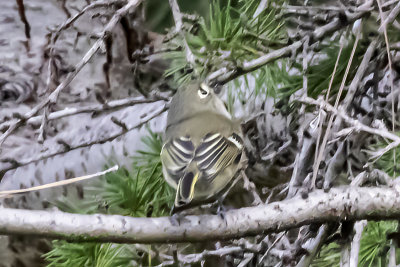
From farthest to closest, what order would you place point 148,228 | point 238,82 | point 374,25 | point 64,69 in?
1. point 64,69
2. point 238,82
3. point 374,25
4. point 148,228

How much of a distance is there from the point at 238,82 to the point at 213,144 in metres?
0.23

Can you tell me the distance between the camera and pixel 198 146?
20.7 inches

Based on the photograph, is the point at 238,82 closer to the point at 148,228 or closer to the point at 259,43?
the point at 259,43

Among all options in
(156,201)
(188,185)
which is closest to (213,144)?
(188,185)

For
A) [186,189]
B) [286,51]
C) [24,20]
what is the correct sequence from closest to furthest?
[186,189] < [286,51] < [24,20]

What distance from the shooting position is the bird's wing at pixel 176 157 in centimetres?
51

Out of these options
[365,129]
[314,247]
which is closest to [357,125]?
[365,129]

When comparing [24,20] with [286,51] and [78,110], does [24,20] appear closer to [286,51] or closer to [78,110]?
[78,110]

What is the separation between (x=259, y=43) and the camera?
70cm

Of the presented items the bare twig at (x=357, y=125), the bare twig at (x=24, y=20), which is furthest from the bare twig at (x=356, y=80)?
the bare twig at (x=24, y=20)

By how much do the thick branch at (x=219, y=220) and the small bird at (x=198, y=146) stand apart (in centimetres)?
3

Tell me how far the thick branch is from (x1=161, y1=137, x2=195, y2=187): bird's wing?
39 millimetres

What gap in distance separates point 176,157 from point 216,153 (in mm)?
38

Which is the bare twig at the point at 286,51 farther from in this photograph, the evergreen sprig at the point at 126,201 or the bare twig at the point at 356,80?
the evergreen sprig at the point at 126,201
